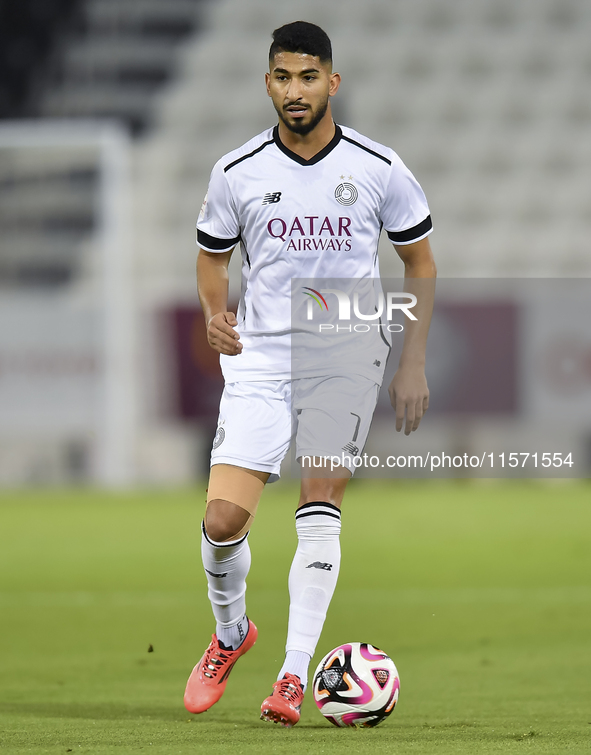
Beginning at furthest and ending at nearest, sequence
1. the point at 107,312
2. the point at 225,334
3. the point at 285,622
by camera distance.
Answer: the point at 107,312 → the point at 285,622 → the point at 225,334

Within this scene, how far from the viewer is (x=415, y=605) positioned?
6.29 meters

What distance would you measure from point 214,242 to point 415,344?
647 millimetres

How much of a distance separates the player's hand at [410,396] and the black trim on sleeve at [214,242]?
619mm

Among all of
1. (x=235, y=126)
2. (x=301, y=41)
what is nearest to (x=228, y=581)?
(x=301, y=41)

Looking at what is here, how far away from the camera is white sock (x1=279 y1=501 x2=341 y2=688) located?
335 centimetres

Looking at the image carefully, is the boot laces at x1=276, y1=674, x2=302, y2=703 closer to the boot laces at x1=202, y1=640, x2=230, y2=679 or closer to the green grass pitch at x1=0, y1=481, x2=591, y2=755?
the green grass pitch at x1=0, y1=481, x2=591, y2=755

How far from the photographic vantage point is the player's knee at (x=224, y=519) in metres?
3.45

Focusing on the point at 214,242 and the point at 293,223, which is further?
the point at 214,242

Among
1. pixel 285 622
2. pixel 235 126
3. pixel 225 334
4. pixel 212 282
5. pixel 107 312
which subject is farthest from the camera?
pixel 235 126

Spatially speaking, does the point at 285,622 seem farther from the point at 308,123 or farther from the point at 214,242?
the point at 308,123

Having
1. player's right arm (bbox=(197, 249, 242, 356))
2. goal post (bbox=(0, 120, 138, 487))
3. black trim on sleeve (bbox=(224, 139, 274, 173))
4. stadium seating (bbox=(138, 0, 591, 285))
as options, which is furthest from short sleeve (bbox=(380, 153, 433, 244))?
stadium seating (bbox=(138, 0, 591, 285))

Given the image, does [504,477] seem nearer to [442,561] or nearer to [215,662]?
[442,561]

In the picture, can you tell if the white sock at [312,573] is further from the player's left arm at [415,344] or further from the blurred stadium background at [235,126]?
the blurred stadium background at [235,126]

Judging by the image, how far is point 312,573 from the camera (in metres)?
3.39
